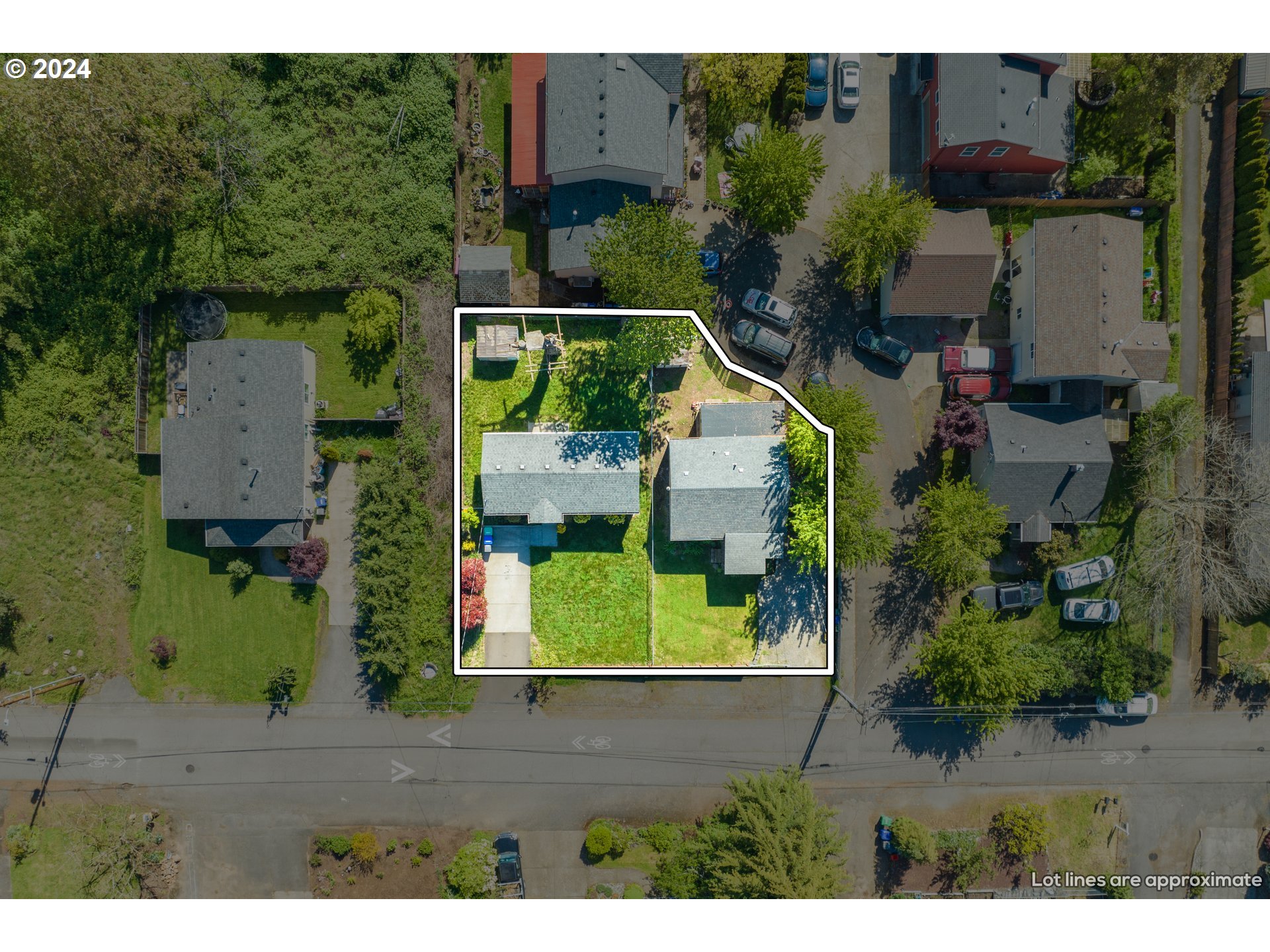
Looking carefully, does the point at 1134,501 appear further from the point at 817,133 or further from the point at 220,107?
the point at 220,107

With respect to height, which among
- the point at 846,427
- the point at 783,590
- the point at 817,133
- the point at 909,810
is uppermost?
the point at 817,133

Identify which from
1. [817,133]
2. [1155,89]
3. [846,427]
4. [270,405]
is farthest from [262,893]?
[1155,89]

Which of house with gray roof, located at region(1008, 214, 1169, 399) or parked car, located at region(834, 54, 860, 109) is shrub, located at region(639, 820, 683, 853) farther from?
parked car, located at region(834, 54, 860, 109)

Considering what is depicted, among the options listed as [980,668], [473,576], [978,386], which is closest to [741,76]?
[978,386]

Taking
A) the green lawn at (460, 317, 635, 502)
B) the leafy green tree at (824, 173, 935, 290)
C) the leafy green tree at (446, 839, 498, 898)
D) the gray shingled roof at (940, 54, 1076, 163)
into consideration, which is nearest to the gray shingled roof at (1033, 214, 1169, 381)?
the gray shingled roof at (940, 54, 1076, 163)

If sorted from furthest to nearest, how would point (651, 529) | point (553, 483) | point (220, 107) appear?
point (220, 107)
point (651, 529)
point (553, 483)

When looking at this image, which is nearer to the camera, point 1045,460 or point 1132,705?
point 1045,460

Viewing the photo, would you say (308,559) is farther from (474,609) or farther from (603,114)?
(603,114)
